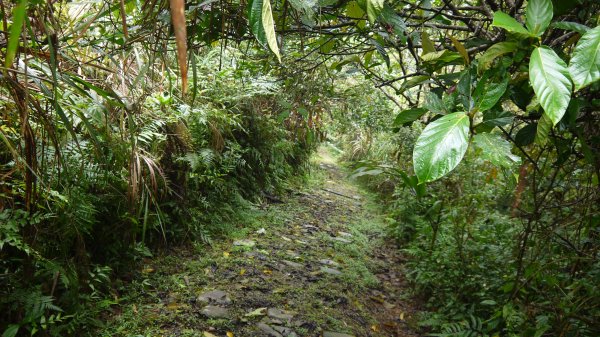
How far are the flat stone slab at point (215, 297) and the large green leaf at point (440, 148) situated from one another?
2469 mm

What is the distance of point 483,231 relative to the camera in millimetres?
3555

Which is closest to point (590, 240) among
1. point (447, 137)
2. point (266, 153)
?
point (447, 137)

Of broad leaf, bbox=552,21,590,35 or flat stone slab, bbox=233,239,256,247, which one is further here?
flat stone slab, bbox=233,239,256,247

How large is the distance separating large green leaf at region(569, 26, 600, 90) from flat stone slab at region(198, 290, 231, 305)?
2.65 m

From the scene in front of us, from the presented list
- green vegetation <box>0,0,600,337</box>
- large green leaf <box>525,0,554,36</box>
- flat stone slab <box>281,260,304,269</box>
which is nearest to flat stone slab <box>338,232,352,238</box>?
green vegetation <box>0,0,600,337</box>

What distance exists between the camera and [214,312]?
9.05ft

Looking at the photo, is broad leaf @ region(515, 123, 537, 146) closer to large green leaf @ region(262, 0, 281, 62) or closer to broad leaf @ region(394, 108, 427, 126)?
broad leaf @ region(394, 108, 427, 126)

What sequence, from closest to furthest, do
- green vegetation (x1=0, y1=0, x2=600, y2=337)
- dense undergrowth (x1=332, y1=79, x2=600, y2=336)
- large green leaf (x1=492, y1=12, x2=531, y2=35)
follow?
large green leaf (x1=492, y1=12, x2=531, y2=35)
green vegetation (x1=0, y1=0, x2=600, y2=337)
dense undergrowth (x1=332, y1=79, x2=600, y2=336)

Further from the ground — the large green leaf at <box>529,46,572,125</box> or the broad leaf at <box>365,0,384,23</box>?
the broad leaf at <box>365,0,384,23</box>

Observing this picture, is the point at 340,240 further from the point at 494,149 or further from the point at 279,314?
the point at 494,149

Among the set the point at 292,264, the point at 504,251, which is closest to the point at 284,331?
the point at 292,264

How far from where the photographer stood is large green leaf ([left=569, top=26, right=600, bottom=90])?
0.73 m

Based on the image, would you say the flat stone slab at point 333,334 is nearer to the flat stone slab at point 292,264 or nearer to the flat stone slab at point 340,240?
the flat stone slab at point 292,264

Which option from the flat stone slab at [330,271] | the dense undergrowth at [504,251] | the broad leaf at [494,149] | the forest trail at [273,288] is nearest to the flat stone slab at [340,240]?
the forest trail at [273,288]
